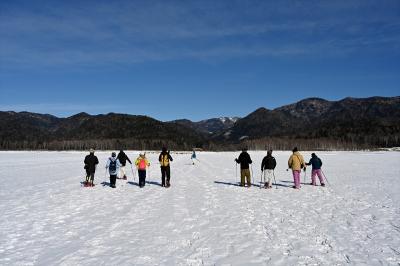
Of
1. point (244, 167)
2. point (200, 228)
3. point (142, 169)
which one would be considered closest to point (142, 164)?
point (142, 169)

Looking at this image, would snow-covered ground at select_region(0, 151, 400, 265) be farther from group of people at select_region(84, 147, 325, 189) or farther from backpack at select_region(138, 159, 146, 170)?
backpack at select_region(138, 159, 146, 170)

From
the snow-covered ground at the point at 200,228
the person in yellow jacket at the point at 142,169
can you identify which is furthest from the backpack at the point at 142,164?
the snow-covered ground at the point at 200,228

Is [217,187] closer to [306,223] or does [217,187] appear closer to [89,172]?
[89,172]

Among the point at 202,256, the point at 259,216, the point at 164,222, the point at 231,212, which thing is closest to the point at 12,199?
the point at 164,222

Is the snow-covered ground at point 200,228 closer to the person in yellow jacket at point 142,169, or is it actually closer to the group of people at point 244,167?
the group of people at point 244,167

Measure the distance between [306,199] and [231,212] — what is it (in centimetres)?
453

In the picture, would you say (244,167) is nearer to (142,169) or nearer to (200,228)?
(142,169)

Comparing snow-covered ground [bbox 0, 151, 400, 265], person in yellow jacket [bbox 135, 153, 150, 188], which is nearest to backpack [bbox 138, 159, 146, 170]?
person in yellow jacket [bbox 135, 153, 150, 188]

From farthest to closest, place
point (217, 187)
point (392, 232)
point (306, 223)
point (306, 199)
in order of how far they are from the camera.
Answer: point (217, 187), point (306, 199), point (306, 223), point (392, 232)

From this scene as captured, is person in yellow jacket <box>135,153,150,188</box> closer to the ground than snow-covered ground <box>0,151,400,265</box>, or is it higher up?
higher up

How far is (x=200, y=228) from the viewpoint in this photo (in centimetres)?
1091

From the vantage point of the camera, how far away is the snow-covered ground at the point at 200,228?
8.24 metres

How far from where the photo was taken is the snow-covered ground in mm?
8242

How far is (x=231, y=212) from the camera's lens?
1345cm
